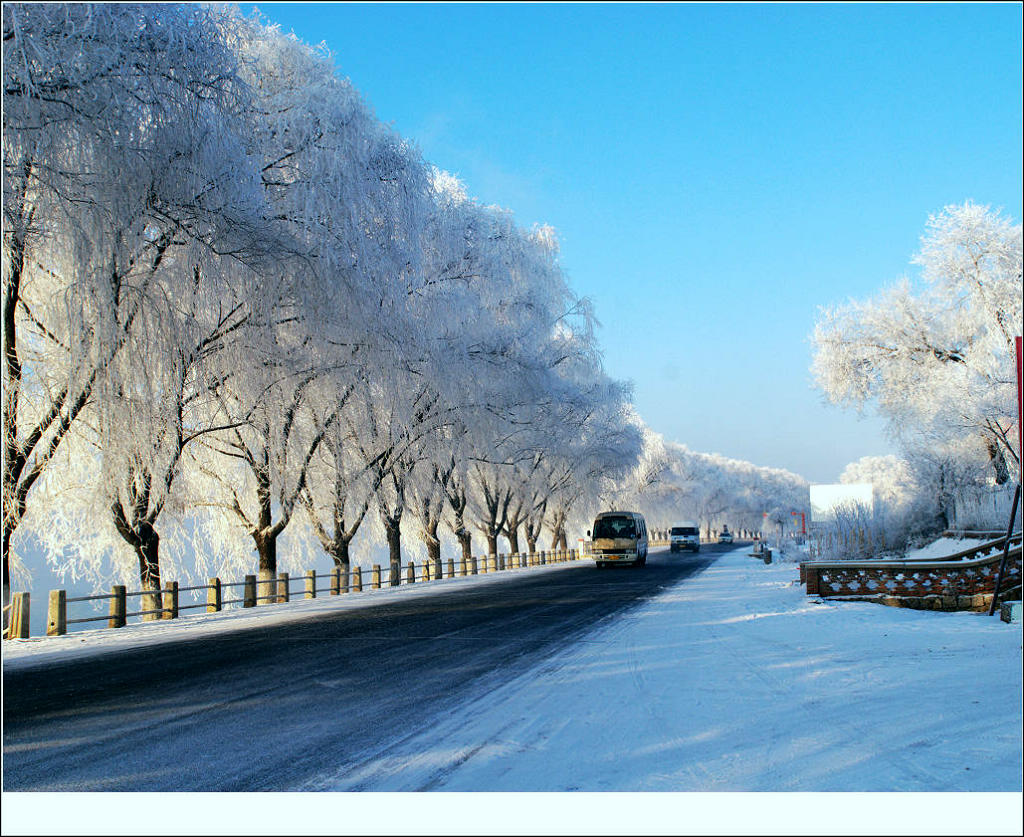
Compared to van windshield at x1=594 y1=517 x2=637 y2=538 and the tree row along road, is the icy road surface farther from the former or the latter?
van windshield at x1=594 y1=517 x2=637 y2=538

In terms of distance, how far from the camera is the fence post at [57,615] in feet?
49.7

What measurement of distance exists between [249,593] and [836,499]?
72.9 feet

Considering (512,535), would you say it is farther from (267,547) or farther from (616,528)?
(267,547)

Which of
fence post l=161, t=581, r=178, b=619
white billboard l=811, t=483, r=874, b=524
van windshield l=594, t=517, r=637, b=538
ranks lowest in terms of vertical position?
fence post l=161, t=581, r=178, b=619

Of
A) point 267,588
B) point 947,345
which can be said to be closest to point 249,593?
point 267,588

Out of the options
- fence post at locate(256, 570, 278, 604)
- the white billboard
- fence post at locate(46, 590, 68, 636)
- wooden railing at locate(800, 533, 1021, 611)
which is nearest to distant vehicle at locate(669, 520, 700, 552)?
the white billboard

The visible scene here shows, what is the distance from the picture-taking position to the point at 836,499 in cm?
3222

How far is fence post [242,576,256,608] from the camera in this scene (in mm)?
21344

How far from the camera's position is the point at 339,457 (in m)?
24.4

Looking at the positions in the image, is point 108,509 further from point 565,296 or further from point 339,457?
point 565,296

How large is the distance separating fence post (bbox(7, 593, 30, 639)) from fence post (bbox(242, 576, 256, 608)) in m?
7.19

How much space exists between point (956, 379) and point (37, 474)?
27433 millimetres

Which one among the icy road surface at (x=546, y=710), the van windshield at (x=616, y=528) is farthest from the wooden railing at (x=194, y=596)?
the van windshield at (x=616, y=528)

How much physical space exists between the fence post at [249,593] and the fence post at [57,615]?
20.2 feet
